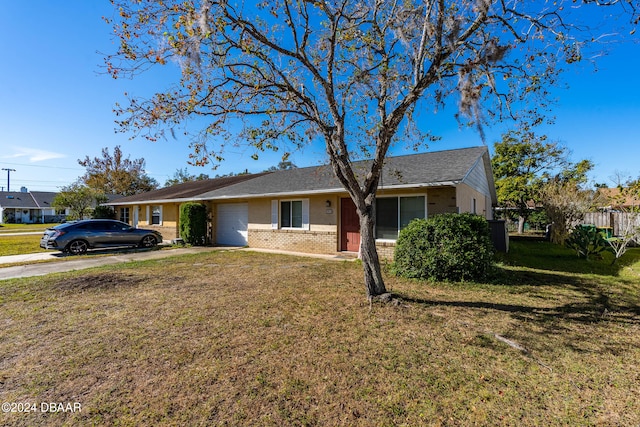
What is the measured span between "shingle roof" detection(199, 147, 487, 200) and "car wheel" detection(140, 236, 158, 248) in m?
3.07

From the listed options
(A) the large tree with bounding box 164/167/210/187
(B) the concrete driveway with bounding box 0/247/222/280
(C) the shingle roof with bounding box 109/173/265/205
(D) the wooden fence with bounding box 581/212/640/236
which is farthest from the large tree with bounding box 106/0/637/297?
(A) the large tree with bounding box 164/167/210/187

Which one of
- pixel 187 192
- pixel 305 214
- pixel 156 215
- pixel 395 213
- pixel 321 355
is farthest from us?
pixel 156 215

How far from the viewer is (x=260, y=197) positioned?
13.1 m

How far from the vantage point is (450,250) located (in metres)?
6.75

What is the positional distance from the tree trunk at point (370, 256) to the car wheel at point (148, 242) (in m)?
12.6

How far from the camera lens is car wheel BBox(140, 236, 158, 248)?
1377cm

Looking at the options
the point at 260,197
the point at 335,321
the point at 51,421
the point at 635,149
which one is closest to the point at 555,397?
the point at 335,321

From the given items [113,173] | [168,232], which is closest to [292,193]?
[168,232]

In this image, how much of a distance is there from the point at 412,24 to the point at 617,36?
2.93 m

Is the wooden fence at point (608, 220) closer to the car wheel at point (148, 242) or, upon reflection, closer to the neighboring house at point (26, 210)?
the car wheel at point (148, 242)

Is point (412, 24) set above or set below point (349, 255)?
above

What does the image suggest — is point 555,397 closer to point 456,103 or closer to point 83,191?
point 456,103

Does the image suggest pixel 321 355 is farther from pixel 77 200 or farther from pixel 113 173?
pixel 113 173

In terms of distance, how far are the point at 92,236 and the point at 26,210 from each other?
1902 inches
